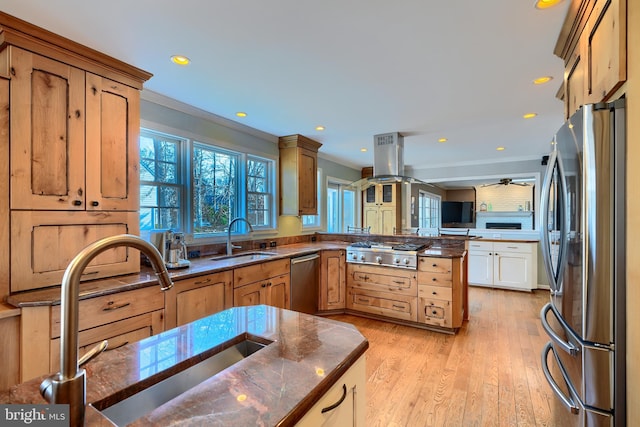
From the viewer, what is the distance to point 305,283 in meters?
3.61

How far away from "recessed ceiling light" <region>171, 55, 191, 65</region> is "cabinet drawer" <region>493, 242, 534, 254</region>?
516 centimetres

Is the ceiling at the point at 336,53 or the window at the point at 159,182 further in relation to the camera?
the window at the point at 159,182

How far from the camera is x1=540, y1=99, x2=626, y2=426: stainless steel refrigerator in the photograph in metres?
1.08

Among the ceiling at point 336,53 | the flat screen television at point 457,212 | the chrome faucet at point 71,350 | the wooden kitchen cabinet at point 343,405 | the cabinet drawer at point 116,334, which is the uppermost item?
the ceiling at point 336,53

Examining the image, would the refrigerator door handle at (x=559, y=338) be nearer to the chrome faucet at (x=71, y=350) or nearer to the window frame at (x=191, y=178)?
the chrome faucet at (x=71, y=350)

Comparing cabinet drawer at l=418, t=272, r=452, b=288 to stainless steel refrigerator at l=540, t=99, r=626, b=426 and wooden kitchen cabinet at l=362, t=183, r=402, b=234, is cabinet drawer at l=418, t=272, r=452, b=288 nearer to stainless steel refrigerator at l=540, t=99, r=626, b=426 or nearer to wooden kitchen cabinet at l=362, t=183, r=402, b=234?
stainless steel refrigerator at l=540, t=99, r=626, b=426

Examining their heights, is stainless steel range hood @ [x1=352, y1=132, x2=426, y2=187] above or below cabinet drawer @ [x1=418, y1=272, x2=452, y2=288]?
above

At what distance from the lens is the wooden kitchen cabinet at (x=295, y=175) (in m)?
4.21

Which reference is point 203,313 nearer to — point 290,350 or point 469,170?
point 290,350

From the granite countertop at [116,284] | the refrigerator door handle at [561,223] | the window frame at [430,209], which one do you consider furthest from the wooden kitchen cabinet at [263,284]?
the window frame at [430,209]

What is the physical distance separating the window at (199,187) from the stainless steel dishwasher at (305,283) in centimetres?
86

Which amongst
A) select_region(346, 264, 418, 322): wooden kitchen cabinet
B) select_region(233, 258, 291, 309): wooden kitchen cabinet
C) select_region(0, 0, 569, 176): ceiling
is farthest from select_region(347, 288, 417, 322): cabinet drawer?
select_region(0, 0, 569, 176): ceiling

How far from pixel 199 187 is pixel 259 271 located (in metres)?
1.16

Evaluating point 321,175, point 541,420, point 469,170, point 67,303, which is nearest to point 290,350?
point 67,303
